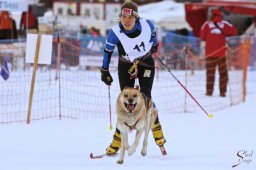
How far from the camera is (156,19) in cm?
2502

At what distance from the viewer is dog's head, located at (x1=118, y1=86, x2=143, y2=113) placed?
18.1ft

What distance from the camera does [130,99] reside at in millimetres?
5508

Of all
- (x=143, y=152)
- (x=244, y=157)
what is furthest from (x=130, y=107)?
(x=244, y=157)

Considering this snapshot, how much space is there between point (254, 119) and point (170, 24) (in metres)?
15.8

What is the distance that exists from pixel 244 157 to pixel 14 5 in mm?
10186

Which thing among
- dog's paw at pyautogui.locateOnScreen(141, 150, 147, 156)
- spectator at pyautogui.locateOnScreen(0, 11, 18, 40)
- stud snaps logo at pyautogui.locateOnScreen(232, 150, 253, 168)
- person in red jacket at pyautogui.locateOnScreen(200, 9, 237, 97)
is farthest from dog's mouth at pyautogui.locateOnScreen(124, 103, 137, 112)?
spectator at pyautogui.locateOnScreen(0, 11, 18, 40)

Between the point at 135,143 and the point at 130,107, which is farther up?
the point at 130,107

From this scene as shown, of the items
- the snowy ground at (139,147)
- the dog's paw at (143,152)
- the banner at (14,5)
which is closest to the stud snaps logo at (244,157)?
the snowy ground at (139,147)

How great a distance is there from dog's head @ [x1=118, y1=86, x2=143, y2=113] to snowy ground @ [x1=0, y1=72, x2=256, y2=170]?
52cm

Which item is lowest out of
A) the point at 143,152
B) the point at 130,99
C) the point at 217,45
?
the point at 143,152

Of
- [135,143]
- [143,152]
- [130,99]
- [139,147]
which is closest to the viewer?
[130,99]

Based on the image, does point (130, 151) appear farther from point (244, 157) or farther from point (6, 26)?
point (6, 26)

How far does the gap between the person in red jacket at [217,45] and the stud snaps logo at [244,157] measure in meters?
6.31

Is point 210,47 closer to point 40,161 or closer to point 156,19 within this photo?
point 40,161
